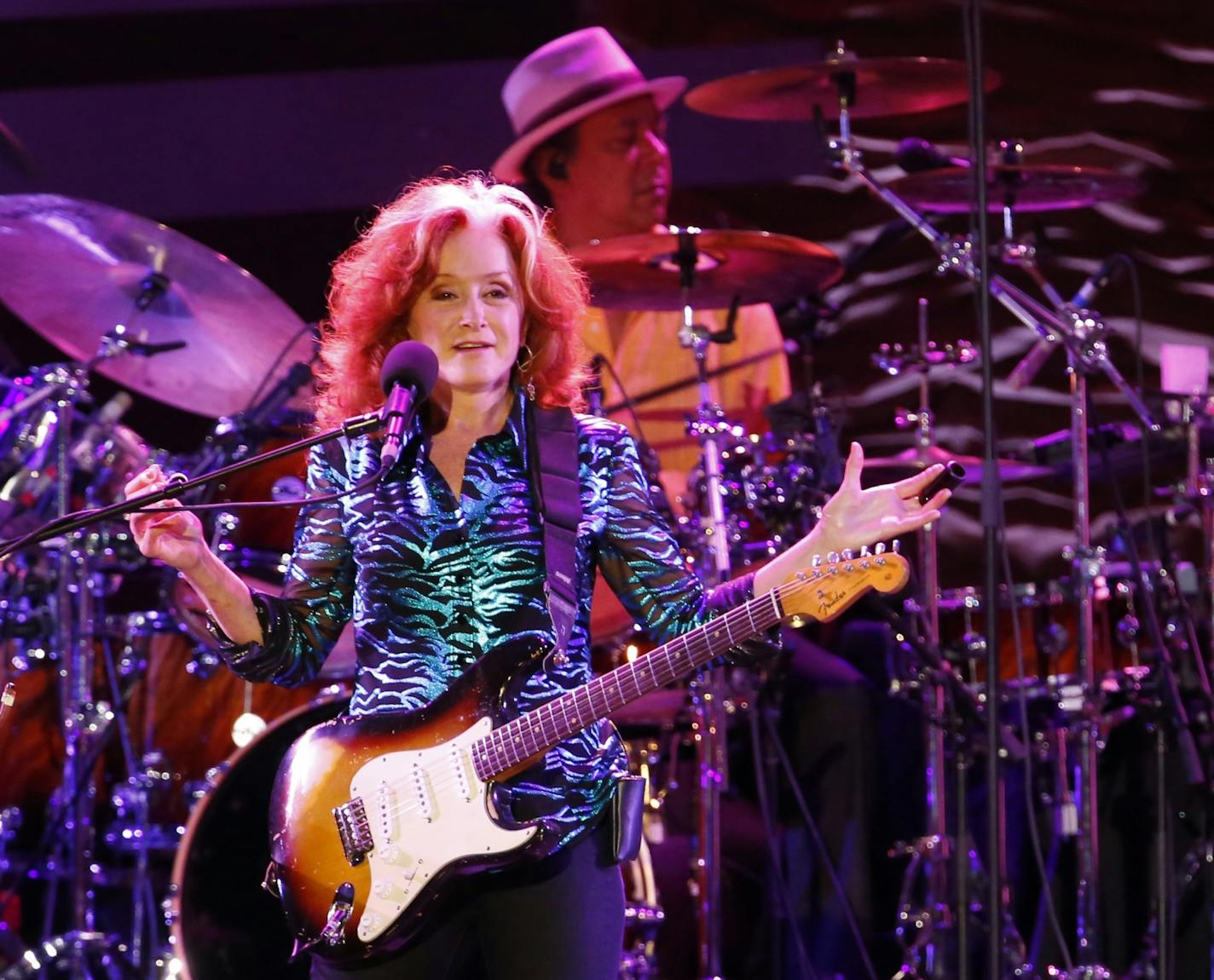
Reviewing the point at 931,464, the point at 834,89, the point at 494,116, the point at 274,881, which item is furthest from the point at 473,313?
the point at 494,116

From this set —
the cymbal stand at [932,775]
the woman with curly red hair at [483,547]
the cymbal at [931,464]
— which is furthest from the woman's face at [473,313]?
the cymbal stand at [932,775]

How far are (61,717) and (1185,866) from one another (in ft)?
11.5

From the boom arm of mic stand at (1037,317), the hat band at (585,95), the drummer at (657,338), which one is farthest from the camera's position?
the hat band at (585,95)

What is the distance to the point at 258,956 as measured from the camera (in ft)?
14.3

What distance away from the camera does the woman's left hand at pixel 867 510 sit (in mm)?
2691

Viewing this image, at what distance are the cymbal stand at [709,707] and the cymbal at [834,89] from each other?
21.6 inches

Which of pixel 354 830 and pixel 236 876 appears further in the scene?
pixel 236 876

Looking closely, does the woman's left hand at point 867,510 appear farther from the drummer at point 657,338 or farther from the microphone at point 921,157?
the drummer at point 657,338

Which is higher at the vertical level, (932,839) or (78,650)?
(78,650)

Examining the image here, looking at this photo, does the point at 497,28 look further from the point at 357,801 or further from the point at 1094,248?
the point at 357,801

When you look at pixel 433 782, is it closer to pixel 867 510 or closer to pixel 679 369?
pixel 867 510

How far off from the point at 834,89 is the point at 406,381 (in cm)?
277

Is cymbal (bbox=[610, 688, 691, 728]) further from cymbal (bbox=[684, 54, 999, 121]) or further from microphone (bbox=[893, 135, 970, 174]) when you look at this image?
cymbal (bbox=[684, 54, 999, 121])

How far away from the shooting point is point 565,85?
18.4 ft
